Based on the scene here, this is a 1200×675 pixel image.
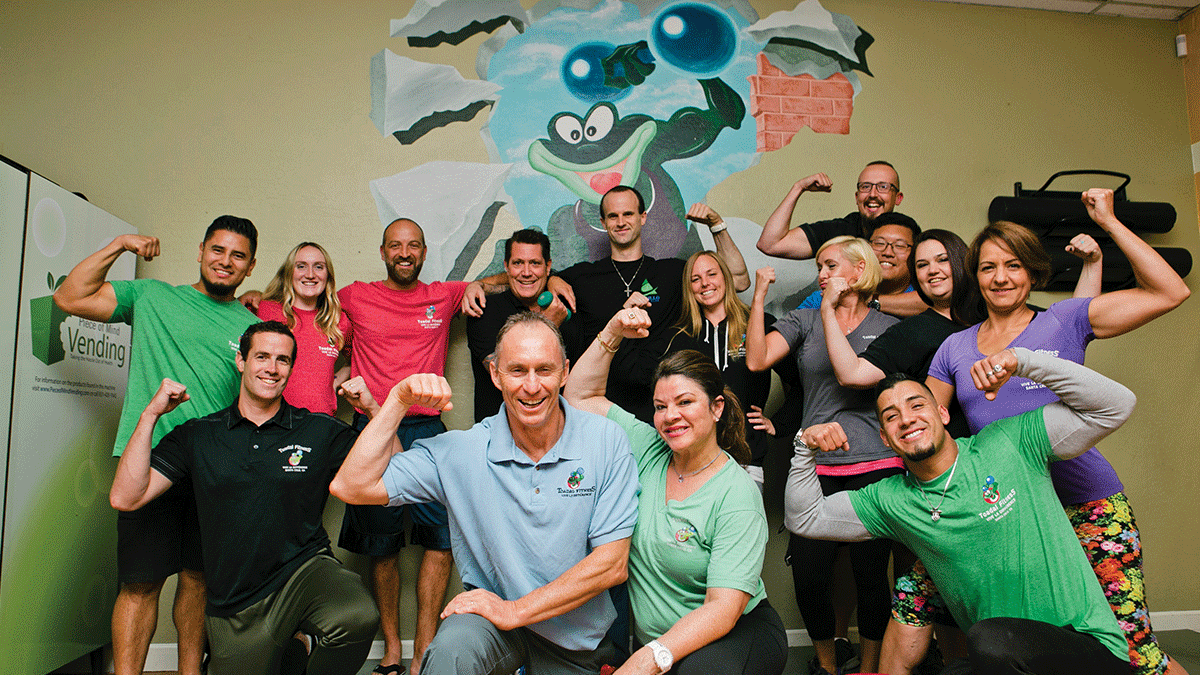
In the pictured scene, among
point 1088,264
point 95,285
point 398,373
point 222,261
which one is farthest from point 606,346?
point 95,285

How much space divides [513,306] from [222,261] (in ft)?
A: 3.82

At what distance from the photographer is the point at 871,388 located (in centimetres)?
267

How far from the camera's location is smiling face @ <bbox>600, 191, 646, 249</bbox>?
318 centimetres

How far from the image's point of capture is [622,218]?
3.18m

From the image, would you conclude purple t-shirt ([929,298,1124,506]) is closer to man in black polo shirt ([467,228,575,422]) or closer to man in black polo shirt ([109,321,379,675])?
man in black polo shirt ([467,228,575,422])

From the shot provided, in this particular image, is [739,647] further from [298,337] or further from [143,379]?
[143,379]

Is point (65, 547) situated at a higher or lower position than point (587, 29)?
lower

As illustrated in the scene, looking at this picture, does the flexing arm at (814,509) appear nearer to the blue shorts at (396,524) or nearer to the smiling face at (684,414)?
the smiling face at (684,414)

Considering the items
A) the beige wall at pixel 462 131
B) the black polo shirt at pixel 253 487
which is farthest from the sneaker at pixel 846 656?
the black polo shirt at pixel 253 487

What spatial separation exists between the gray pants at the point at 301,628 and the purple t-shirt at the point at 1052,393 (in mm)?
→ 2035

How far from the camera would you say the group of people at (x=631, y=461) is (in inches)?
71.9

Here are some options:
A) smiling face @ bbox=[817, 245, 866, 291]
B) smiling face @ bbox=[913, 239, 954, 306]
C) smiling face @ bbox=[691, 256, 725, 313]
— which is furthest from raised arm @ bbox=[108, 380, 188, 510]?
smiling face @ bbox=[913, 239, 954, 306]

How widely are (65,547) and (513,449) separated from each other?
7.06 ft

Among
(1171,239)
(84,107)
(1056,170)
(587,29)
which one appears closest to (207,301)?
(84,107)
